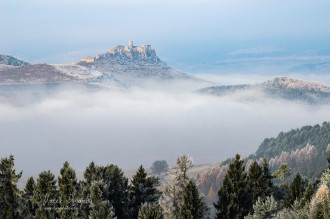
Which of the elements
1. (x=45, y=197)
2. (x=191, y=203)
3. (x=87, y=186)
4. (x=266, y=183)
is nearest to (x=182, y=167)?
(x=191, y=203)

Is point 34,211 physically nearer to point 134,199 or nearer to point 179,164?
point 134,199

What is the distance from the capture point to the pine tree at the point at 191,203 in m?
46.7

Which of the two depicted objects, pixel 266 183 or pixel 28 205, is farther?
pixel 266 183

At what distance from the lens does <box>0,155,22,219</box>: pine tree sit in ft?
185

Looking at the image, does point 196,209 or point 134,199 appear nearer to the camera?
point 196,209

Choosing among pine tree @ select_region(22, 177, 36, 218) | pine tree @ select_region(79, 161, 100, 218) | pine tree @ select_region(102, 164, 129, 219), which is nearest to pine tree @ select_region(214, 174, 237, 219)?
pine tree @ select_region(102, 164, 129, 219)

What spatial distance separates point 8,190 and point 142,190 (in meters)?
20.8

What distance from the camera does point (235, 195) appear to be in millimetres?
55469

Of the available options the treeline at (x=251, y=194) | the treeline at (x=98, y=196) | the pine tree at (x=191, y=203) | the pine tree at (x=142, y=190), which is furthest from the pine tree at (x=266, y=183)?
the pine tree at (x=191, y=203)

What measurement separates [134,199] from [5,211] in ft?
64.5

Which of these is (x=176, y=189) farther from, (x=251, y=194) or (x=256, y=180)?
(x=256, y=180)

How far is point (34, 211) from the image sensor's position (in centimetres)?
5759

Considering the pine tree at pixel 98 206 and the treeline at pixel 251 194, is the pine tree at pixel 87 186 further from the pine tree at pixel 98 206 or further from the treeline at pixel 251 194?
the treeline at pixel 251 194

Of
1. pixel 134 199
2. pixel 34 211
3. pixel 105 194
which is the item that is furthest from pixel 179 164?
pixel 34 211
